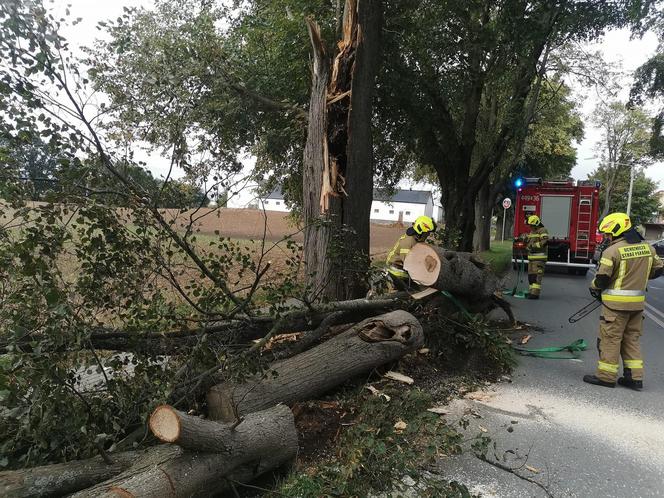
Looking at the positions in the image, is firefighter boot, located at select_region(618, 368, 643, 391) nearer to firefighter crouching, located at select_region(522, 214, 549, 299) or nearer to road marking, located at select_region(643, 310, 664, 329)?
road marking, located at select_region(643, 310, 664, 329)

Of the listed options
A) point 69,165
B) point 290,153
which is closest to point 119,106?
point 69,165

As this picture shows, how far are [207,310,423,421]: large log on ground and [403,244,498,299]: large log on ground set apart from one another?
1.53 feet

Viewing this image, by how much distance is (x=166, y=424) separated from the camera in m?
2.28

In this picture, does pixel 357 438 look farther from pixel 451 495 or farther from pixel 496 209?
pixel 496 209

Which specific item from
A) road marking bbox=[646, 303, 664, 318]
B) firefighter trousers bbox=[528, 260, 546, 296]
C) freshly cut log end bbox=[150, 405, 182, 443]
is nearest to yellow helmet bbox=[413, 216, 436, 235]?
firefighter trousers bbox=[528, 260, 546, 296]

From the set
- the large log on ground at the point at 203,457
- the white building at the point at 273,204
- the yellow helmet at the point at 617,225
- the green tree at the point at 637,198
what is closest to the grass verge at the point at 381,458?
the large log on ground at the point at 203,457

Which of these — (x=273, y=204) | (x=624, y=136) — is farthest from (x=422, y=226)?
(x=624, y=136)

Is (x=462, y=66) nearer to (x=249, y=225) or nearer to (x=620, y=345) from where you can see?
(x=249, y=225)

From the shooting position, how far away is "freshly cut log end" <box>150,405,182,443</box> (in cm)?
225

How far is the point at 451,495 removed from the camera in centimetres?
254

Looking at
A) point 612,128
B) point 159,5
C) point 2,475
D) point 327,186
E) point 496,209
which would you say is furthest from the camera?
point 612,128

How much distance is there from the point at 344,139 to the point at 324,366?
292 centimetres

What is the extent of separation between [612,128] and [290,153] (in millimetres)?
41123

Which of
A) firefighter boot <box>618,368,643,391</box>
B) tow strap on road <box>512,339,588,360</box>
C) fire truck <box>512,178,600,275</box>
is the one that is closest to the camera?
firefighter boot <box>618,368,643,391</box>
